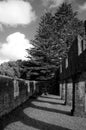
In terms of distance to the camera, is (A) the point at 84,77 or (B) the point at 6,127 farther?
(A) the point at 84,77

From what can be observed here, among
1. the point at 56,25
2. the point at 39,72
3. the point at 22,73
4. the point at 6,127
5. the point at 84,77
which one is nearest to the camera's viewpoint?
the point at 6,127

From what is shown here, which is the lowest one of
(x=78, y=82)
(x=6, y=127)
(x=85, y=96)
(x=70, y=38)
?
(x=6, y=127)

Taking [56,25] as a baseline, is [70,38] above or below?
below

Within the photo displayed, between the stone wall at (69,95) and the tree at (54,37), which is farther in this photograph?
the tree at (54,37)

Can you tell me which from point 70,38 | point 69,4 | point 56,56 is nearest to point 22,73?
point 56,56

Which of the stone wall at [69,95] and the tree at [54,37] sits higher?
the tree at [54,37]

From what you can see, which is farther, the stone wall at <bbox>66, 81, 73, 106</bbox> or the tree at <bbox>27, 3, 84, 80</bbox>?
the tree at <bbox>27, 3, 84, 80</bbox>

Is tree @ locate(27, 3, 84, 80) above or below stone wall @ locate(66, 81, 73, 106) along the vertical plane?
above

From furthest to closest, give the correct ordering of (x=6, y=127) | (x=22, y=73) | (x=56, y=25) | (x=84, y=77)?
(x=56, y=25)
(x=22, y=73)
(x=84, y=77)
(x=6, y=127)

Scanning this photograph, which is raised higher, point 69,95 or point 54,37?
point 54,37

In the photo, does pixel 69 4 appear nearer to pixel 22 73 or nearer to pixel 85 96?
pixel 22 73

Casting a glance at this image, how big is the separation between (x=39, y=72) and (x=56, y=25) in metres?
16.1

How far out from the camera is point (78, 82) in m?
11.2

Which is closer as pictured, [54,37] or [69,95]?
[69,95]
